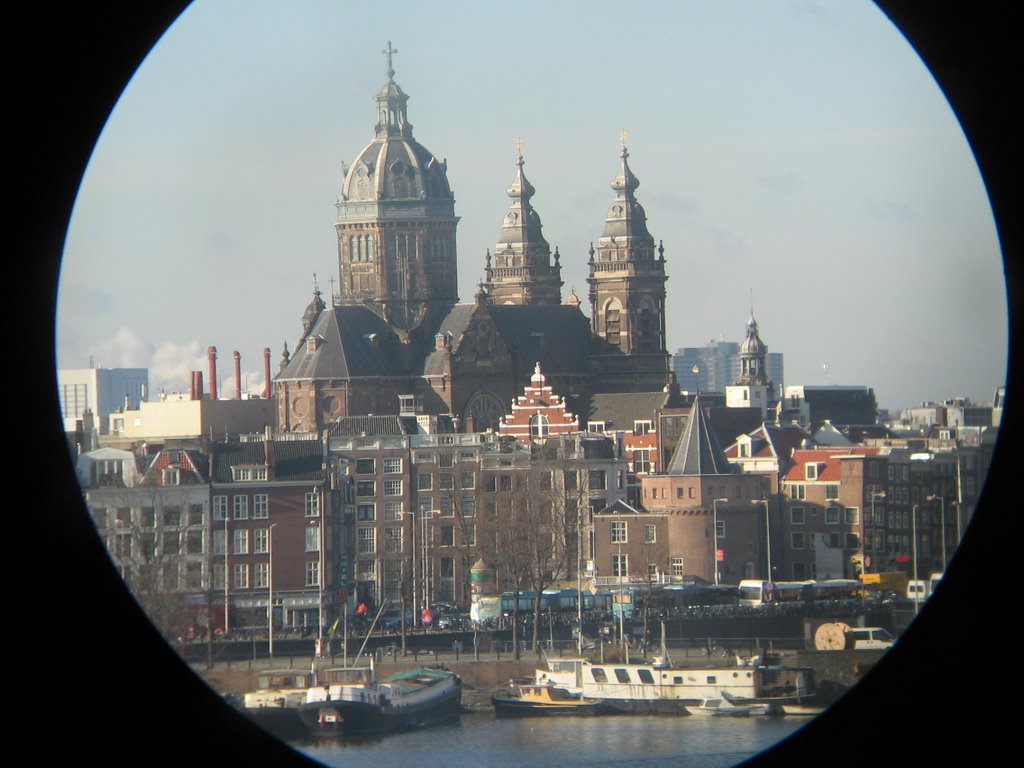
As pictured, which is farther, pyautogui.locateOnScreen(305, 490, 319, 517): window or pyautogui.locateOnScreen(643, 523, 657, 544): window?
pyautogui.locateOnScreen(643, 523, 657, 544): window

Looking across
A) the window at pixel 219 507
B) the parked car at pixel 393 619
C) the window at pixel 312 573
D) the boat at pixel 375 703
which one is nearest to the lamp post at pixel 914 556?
the parked car at pixel 393 619

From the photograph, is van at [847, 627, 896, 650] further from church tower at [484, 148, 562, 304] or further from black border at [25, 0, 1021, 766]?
→ church tower at [484, 148, 562, 304]

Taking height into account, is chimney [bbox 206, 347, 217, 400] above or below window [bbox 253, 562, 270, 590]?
above

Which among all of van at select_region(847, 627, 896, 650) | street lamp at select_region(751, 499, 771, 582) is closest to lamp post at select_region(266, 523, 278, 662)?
van at select_region(847, 627, 896, 650)

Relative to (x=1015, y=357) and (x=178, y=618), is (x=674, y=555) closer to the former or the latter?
(x=178, y=618)

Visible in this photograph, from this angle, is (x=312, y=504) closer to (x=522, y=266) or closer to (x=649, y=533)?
(x=649, y=533)

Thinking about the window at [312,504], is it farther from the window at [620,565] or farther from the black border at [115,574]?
the black border at [115,574]

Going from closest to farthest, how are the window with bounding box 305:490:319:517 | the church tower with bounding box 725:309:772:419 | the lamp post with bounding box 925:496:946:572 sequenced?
the window with bounding box 305:490:319:517 < the lamp post with bounding box 925:496:946:572 < the church tower with bounding box 725:309:772:419
